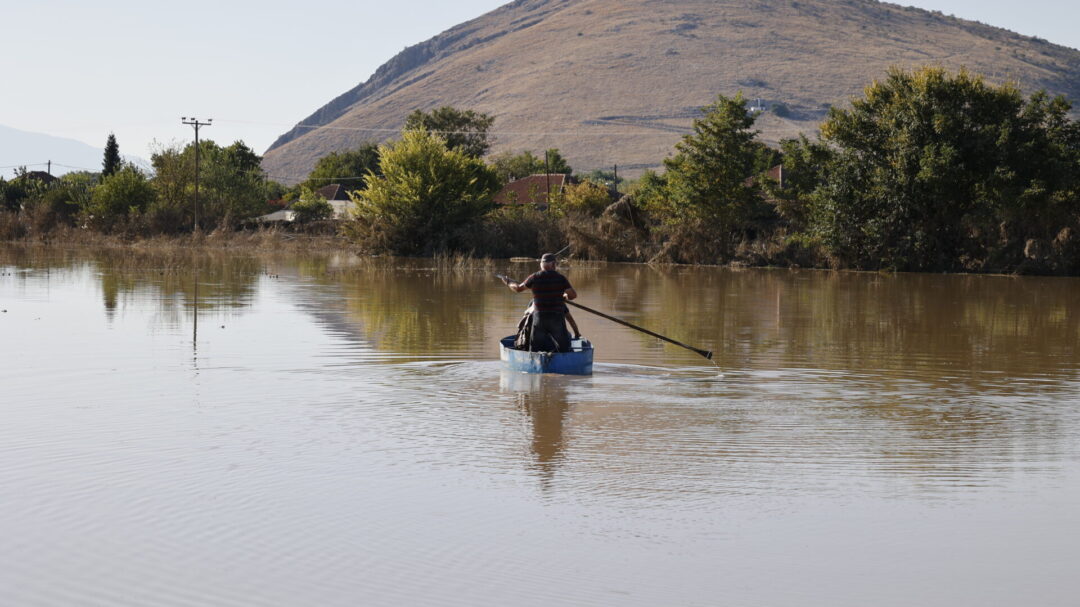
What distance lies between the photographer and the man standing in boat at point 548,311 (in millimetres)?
16203

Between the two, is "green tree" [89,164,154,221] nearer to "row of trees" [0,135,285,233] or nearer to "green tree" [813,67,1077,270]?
"row of trees" [0,135,285,233]

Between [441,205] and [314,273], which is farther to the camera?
[441,205]

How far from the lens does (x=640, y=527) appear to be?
8.16 metres

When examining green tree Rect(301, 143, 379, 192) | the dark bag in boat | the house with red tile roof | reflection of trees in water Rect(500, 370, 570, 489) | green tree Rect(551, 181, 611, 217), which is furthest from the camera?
green tree Rect(301, 143, 379, 192)

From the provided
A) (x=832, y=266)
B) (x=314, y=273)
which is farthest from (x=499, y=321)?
(x=832, y=266)

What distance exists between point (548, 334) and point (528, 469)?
623 centimetres

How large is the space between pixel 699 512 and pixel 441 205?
4924 centimetres

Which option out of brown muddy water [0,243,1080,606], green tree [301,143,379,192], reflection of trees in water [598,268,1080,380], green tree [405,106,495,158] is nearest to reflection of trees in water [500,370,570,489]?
brown muddy water [0,243,1080,606]

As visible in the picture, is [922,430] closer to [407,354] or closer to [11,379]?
[407,354]

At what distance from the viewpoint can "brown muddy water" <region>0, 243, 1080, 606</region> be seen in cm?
707

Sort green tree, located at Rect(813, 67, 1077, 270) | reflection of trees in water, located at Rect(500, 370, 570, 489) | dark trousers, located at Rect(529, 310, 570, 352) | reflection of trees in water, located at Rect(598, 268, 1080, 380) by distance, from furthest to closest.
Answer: green tree, located at Rect(813, 67, 1077, 270)
reflection of trees in water, located at Rect(598, 268, 1080, 380)
dark trousers, located at Rect(529, 310, 570, 352)
reflection of trees in water, located at Rect(500, 370, 570, 489)

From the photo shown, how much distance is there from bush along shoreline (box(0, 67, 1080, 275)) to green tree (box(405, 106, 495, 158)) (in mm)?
34432

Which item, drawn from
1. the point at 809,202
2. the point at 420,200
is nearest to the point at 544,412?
the point at 809,202

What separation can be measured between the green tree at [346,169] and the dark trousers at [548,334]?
322 feet
